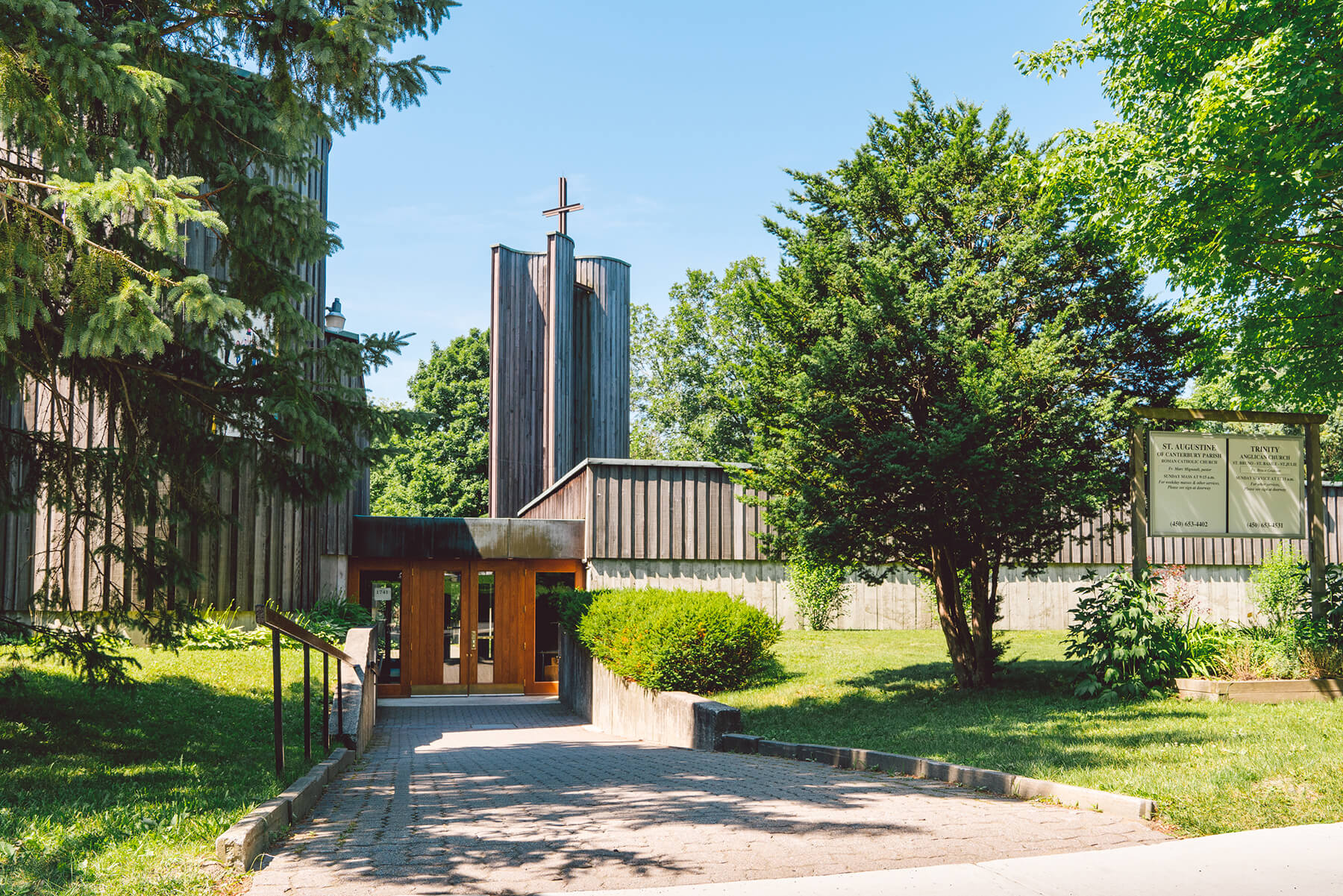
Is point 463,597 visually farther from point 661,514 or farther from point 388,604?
point 661,514

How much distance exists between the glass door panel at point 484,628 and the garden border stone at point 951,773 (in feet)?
39.4

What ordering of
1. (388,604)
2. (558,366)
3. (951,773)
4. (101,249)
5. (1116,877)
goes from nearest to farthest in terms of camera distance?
(1116,877)
(101,249)
(951,773)
(388,604)
(558,366)

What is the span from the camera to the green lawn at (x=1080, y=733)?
5.41 metres

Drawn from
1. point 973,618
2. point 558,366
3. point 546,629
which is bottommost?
point 546,629

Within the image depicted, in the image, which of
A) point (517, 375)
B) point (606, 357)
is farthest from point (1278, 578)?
point (517, 375)

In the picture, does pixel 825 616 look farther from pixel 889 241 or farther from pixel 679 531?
pixel 889 241

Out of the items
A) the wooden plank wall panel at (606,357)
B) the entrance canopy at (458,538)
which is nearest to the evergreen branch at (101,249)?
the entrance canopy at (458,538)

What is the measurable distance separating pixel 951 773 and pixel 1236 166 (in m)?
8.57

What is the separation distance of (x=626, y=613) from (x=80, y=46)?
951 cm

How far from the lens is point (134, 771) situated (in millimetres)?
6531

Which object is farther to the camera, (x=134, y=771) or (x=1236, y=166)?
(x=1236, y=166)

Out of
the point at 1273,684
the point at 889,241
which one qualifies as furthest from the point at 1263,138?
the point at 1273,684

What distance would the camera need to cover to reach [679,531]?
18.9m

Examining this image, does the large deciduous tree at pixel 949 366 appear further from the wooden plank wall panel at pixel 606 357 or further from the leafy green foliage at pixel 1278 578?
the wooden plank wall panel at pixel 606 357
